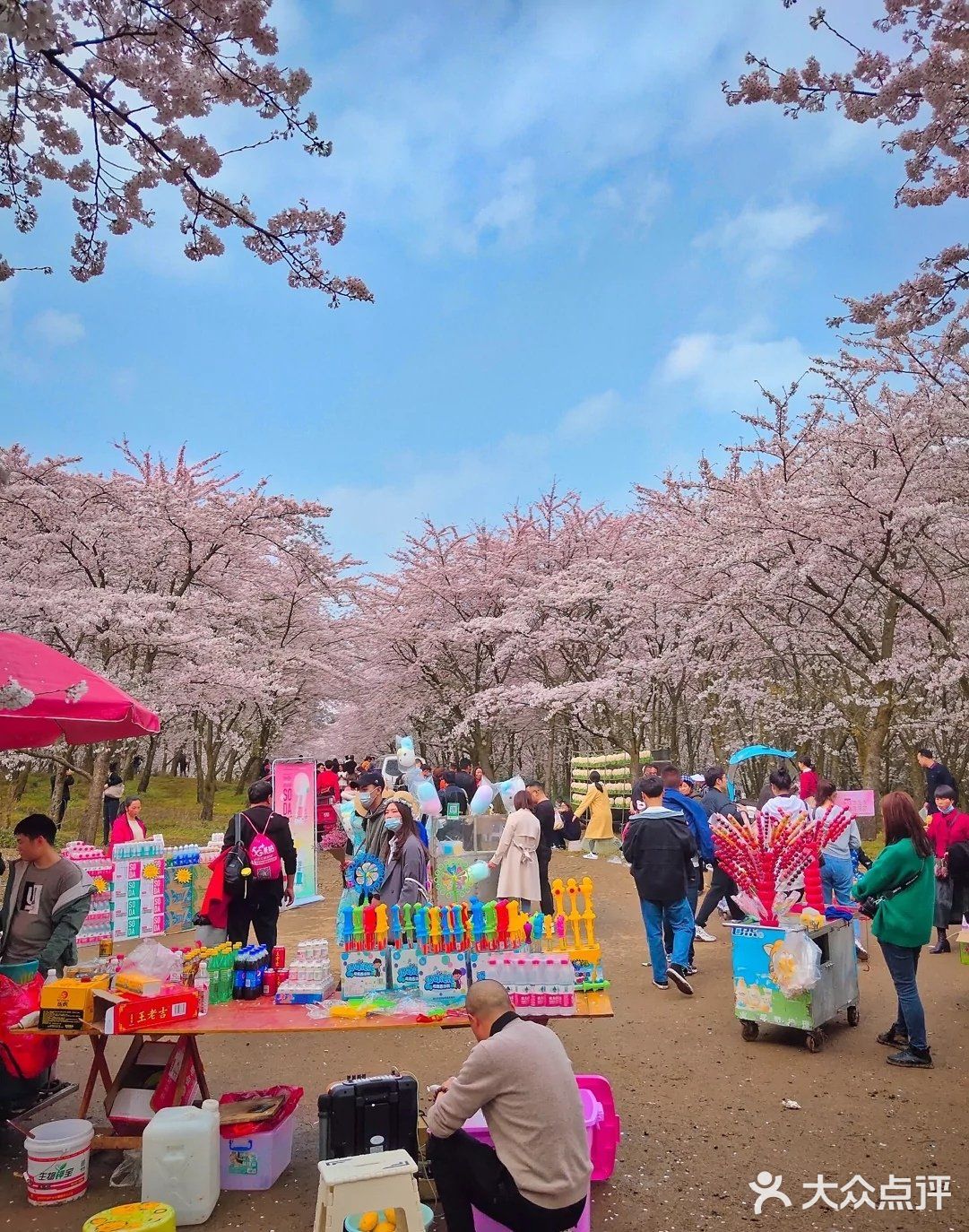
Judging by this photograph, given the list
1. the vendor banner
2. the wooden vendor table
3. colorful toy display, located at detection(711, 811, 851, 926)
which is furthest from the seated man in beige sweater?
the vendor banner

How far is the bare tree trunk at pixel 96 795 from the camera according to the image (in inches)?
610

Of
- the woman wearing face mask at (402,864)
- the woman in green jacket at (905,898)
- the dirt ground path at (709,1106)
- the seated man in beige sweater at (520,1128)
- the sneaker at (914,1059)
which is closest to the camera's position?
the seated man in beige sweater at (520,1128)

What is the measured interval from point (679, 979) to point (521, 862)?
211 centimetres

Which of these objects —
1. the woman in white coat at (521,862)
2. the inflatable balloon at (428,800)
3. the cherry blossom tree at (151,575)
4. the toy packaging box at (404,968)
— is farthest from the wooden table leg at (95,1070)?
the cherry blossom tree at (151,575)

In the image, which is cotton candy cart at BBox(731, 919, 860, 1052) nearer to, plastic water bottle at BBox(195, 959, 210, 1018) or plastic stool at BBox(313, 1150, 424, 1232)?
plastic stool at BBox(313, 1150, 424, 1232)

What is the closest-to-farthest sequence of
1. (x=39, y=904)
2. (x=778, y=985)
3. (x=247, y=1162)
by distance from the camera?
(x=247, y=1162), (x=39, y=904), (x=778, y=985)

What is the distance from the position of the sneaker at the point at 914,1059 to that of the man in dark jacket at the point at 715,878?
271cm

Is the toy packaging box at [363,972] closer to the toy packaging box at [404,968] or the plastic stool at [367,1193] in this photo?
the toy packaging box at [404,968]

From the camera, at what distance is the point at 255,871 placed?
249 inches

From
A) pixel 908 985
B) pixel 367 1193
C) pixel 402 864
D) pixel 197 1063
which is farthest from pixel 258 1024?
pixel 908 985

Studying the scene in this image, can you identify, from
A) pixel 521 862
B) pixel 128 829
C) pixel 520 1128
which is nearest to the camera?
pixel 520 1128

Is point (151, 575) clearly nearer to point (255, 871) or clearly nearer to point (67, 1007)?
point (255, 871)

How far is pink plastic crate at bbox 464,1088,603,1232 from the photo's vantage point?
134 inches

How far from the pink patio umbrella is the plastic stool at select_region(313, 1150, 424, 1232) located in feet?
9.00
